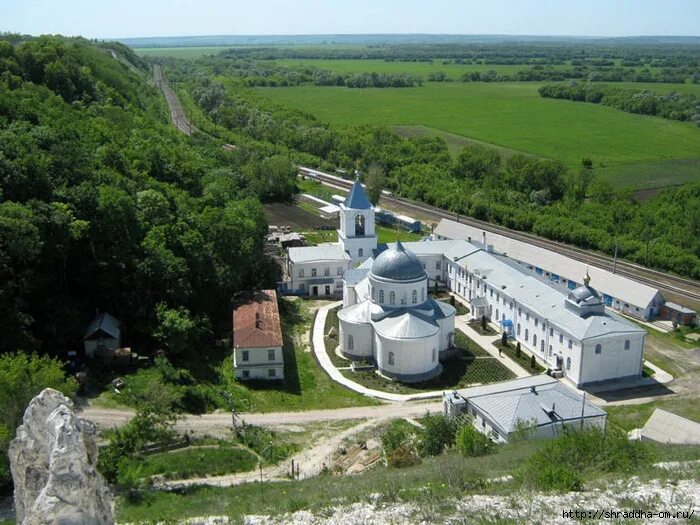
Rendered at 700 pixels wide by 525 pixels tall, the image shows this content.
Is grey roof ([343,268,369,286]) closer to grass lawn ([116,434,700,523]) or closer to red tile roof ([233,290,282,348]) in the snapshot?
red tile roof ([233,290,282,348])

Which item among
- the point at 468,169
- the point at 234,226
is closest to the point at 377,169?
the point at 468,169

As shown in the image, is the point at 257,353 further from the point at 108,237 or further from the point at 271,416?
the point at 108,237

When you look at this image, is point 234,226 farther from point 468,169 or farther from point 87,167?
point 468,169

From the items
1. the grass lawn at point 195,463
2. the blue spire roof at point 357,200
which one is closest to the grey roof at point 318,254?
the blue spire roof at point 357,200

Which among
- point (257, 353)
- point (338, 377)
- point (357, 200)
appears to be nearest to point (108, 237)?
point (257, 353)

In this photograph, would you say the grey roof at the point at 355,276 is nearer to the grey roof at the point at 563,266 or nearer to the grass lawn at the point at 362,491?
the grey roof at the point at 563,266
